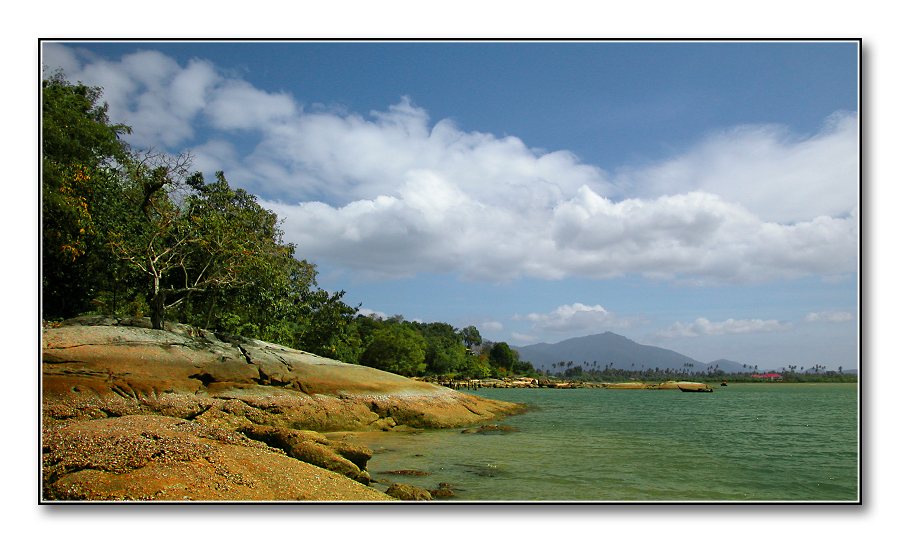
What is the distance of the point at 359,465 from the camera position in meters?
8.05

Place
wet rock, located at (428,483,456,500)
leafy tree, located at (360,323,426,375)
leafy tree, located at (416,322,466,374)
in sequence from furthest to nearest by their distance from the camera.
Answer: leafy tree, located at (416,322,466,374)
leafy tree, located at (360,323,426,375)
wet rock, located at (428,483,456,500)

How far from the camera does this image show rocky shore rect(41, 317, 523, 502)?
241 inches

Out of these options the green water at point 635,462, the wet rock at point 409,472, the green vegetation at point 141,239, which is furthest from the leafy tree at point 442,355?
the wet rock at point 409,472

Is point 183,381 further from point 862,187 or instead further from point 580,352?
point 580,352

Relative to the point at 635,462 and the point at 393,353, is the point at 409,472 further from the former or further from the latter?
the point at 393,353

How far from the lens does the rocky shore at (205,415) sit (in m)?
6.13

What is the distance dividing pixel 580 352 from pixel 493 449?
557ft

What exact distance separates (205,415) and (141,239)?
547 cm

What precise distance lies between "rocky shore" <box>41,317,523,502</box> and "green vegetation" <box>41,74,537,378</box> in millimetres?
1707

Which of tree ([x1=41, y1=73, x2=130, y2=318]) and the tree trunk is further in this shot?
the tree trunk

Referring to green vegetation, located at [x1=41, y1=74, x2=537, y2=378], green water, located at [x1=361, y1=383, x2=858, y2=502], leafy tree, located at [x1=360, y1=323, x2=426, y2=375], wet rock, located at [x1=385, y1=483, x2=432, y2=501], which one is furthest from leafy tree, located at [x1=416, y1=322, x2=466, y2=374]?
wet rock, located at [x1=385, y1=483, x2=432, y2=501]

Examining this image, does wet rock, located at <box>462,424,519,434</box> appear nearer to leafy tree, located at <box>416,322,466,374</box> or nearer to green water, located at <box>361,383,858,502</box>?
green water, located at <box>361,383,858,502</box>

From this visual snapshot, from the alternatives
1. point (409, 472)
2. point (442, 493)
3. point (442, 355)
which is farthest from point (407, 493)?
point (442, 355)
